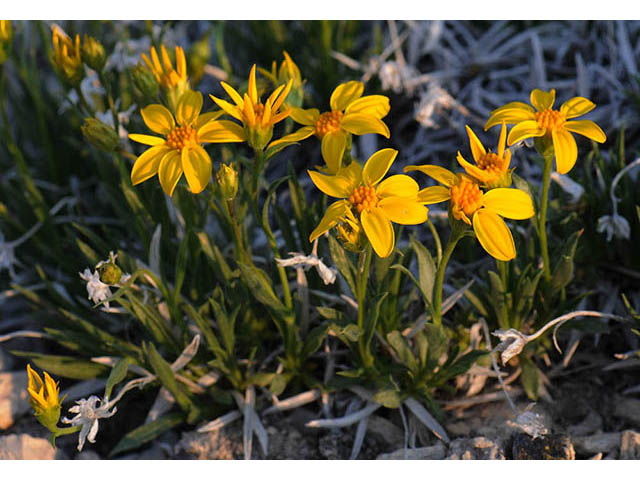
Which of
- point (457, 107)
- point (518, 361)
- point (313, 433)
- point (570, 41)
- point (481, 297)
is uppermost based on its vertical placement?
point (570, 41)

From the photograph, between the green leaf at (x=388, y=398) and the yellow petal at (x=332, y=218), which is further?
the green leaf at (x=388, y=398)

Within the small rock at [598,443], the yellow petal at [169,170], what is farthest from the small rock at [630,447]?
the yellow petal at [169,170]

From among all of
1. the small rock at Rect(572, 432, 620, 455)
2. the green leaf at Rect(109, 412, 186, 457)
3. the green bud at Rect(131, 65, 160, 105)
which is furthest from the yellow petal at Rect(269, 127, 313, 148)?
the small rock at Rect(572, 432, 620, 455)

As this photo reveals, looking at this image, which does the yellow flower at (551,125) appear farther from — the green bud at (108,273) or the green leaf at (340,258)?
the green bud at (108,273)

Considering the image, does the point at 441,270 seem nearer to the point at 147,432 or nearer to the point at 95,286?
the point at 95,286

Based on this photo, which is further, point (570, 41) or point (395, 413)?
point (570, 41)

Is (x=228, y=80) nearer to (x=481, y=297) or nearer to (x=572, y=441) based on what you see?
(x=481, y=297)

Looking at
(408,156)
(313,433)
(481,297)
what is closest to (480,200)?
(481,297)
